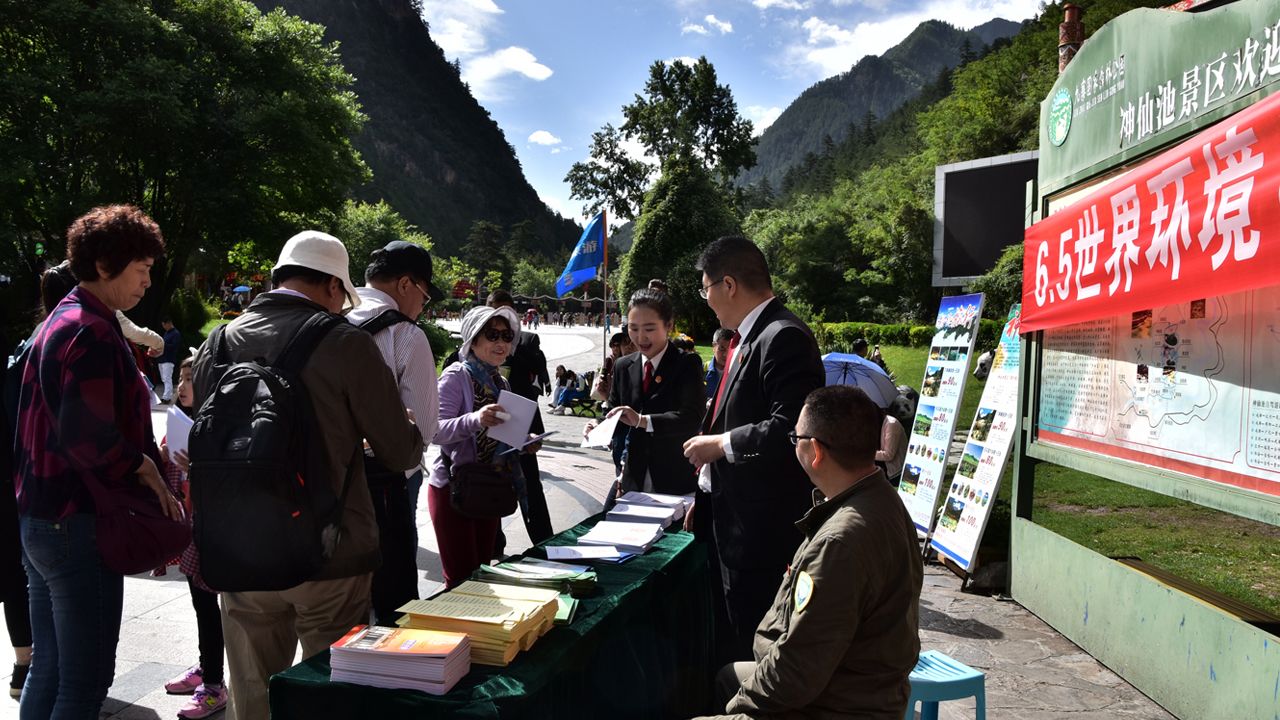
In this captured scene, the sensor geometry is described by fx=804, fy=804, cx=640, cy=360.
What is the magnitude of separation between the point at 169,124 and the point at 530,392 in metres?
23.4

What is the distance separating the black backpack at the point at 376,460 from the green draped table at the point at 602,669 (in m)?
0.60

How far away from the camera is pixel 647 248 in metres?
33.2

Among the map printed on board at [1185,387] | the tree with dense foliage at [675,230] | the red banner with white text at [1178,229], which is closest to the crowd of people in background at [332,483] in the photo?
the red banner with white text at [1178,229]

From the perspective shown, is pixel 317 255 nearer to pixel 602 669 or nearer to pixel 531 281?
pixel 602 669

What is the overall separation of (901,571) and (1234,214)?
2.11m

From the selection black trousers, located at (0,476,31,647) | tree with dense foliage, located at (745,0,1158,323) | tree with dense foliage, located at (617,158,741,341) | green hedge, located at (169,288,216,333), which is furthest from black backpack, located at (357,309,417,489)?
tree with dense foliage, located at (745,0,1158,323)

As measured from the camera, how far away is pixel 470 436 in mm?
3695

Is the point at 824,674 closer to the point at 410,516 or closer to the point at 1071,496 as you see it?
the point at 410,516

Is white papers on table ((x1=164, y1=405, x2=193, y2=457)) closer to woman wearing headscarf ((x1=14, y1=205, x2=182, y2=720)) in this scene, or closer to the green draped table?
woman wearing headscarf ((x1=14, y1=205, x2=182, y2=720))

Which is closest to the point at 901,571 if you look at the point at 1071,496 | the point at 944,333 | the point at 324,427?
the point at 324,427

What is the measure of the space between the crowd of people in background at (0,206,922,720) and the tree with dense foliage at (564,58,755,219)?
4863cm

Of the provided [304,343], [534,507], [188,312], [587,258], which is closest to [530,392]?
[534,507]

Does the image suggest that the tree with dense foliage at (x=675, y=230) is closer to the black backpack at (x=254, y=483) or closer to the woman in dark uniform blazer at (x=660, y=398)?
the woman in dark uniform blazer at (x=660, y=398)

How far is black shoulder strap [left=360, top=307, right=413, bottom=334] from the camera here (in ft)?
9.41
